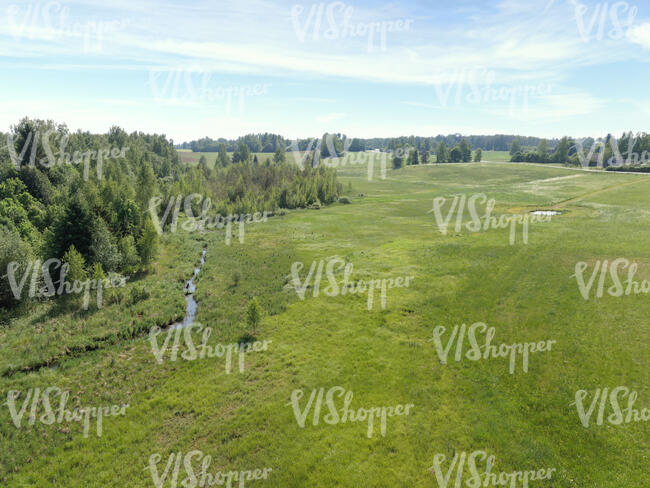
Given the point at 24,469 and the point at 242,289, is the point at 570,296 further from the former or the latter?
the point at 24,469

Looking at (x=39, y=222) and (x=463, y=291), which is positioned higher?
(x=39, y=222)

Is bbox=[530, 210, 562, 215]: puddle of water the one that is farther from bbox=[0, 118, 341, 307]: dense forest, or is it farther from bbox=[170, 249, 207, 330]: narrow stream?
bbox=[170, 249, 207, 330]: narrow stream

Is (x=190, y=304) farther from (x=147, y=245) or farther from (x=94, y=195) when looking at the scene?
(x=94, y=195)

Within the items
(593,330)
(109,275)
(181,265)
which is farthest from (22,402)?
(593,330)

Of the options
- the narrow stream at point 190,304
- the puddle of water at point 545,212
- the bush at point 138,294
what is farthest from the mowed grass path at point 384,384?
the puddle of water at point 545,212

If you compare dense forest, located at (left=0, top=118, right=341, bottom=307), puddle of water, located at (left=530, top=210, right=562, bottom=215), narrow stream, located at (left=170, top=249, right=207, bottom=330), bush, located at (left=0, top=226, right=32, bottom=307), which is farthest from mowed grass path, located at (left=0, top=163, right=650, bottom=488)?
puddle of water, located at (left=530, top=210, right=562, bottom=215)

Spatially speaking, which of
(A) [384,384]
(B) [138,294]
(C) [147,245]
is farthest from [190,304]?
(A) [384,384]
